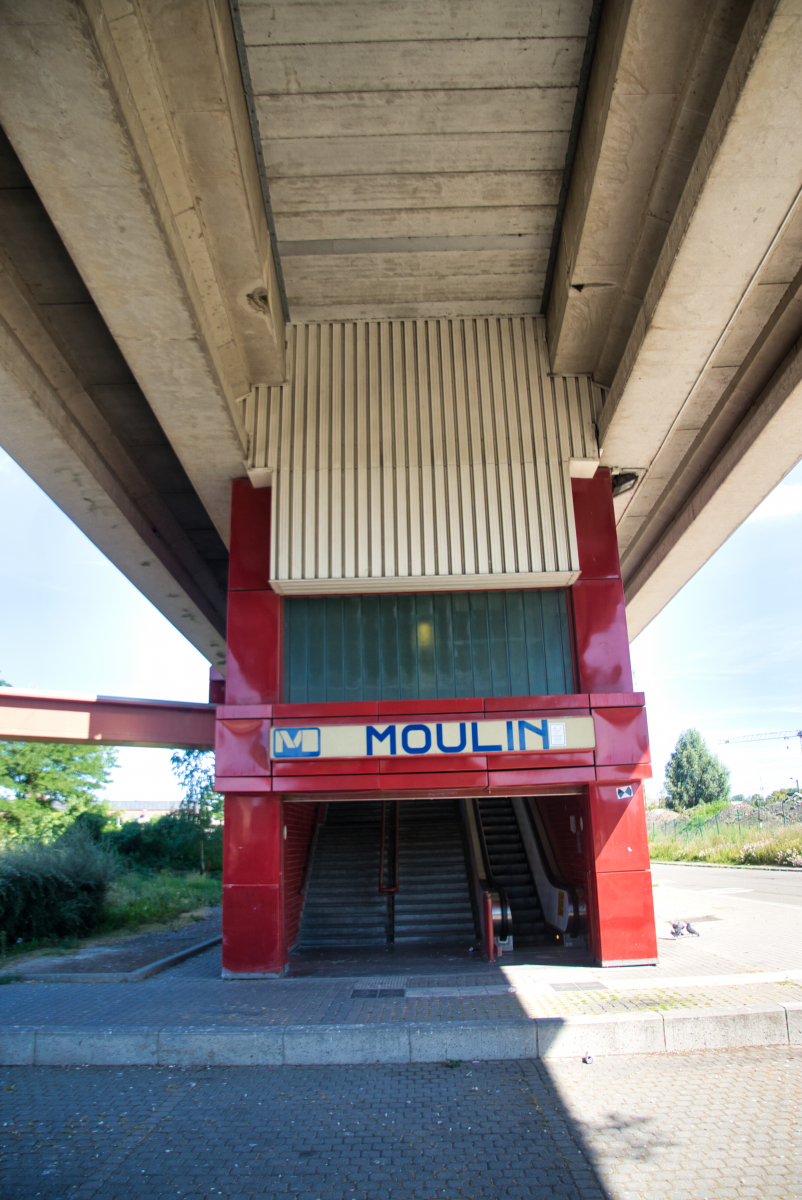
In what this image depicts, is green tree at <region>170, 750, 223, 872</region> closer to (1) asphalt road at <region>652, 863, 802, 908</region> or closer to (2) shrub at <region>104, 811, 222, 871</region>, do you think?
(2) shrub at <region>104, 811, 222, 871</region>

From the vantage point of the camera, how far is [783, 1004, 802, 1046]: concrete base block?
584 centimetres

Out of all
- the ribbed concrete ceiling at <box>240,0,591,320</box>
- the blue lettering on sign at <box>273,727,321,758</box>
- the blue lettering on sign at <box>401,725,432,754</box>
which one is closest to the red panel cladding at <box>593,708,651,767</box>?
the blue lettering on sign at <box>401,725,432,754</box>

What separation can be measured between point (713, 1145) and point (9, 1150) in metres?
4.22

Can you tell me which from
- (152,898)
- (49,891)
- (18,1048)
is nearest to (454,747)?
(18,1048)

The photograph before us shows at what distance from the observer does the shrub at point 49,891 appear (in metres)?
11.2

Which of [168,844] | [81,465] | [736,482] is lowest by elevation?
[168,844]

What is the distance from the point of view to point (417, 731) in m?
8.70

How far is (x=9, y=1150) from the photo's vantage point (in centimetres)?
432

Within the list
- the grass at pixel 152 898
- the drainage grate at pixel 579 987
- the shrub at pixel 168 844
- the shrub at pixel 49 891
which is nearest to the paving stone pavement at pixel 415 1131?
the drainage grate at pixel 579 987

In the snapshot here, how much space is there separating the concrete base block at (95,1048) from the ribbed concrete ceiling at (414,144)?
341 inches

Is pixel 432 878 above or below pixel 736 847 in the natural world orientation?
above

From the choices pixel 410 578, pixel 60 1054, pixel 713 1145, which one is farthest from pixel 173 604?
pixel 713 1145

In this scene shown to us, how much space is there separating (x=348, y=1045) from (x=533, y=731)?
4.02 meters

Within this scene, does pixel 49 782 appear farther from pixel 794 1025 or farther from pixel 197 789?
pixel 794 1025
